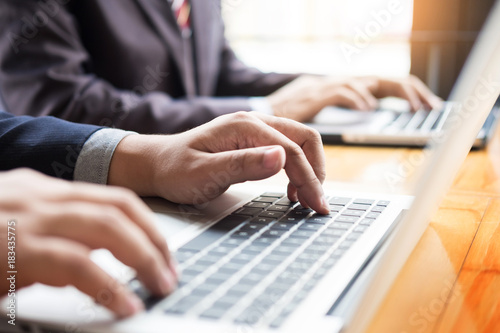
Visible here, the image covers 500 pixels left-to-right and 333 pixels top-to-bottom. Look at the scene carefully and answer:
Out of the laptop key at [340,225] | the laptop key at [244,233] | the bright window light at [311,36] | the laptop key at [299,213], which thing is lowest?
the bright window light at [311,36]

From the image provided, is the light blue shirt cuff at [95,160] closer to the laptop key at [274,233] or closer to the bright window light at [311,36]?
the laptop key at [274,233]

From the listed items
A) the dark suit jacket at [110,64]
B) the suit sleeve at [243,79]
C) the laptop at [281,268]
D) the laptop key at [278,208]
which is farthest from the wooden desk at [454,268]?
the suit sleeve at [243,79]

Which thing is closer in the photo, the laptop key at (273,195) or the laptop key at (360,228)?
the laptop key at (360,228)

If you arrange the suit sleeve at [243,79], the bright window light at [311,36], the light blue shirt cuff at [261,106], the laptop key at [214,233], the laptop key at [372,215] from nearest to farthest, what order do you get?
the laptop key at [214,233], the laptop key at [372,215], the light blue shirt cuff at [261,106], the suit sleeve at [243,79], the bright window light at [311,36]

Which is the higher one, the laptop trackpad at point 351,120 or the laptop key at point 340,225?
the laptop key at point 340,225

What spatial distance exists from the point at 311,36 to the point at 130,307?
3.00 m

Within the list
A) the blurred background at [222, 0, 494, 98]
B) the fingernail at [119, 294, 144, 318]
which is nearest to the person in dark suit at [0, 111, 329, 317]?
the fingernail at [119, 294, 144, 318]

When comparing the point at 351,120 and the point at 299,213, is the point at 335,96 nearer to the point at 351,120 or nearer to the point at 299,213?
the point at 351,120

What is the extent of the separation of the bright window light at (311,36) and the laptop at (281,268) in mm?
2181

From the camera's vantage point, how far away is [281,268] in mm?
438

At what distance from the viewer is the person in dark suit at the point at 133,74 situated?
1125mm

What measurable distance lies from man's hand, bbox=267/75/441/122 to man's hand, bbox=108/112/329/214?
1.81ft

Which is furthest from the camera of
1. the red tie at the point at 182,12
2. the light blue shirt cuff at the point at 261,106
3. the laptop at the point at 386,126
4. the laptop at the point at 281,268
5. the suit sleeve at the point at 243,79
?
the suit sleeve at the point at 243,79

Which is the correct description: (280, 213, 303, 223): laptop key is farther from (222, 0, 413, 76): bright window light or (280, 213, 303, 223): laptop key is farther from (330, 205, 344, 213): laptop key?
(222, 0, 413, 76): bright window light
